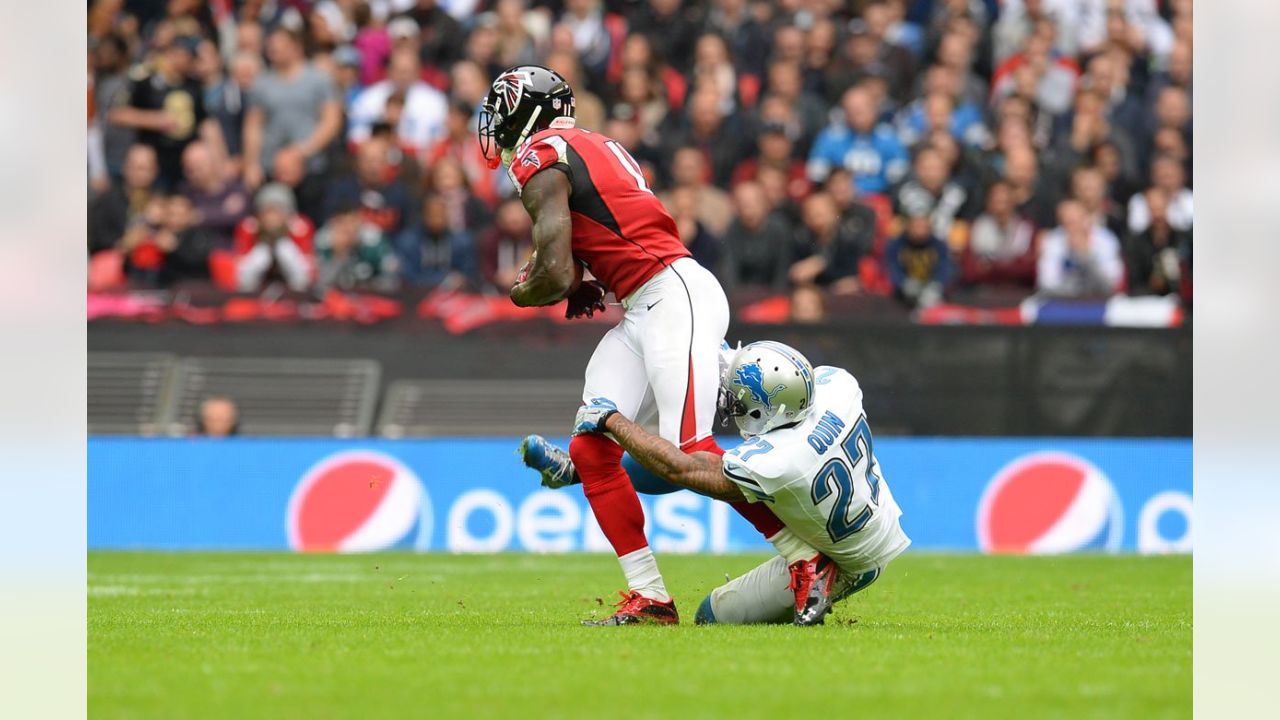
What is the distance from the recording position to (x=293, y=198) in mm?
17141

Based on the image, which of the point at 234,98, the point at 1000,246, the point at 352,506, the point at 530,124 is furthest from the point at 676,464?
the point at 234,98

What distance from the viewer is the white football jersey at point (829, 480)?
7.60 metres

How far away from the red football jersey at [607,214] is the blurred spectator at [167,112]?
10439 mm

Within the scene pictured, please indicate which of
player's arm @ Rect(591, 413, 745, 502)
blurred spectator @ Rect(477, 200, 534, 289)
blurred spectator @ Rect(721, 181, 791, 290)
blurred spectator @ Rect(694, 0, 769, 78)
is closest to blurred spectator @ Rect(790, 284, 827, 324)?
blurred spectator @ Rect(721, 181, 791, 290)

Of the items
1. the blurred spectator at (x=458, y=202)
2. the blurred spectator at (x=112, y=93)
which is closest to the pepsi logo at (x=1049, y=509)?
the blurred spectator at (x=458, y=202)

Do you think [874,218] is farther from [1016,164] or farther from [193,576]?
[193,576]

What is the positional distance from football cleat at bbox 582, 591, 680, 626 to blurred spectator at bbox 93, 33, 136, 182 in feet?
36.1

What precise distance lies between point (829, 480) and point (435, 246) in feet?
31.4

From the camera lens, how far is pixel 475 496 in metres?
15.1

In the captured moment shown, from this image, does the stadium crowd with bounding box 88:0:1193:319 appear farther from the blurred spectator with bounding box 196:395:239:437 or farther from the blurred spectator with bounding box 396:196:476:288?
the blurred spectator with bounding box 196:395:239:437

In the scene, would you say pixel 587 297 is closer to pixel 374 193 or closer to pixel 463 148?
pixel 374 193

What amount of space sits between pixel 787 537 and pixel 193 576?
17.9ft
